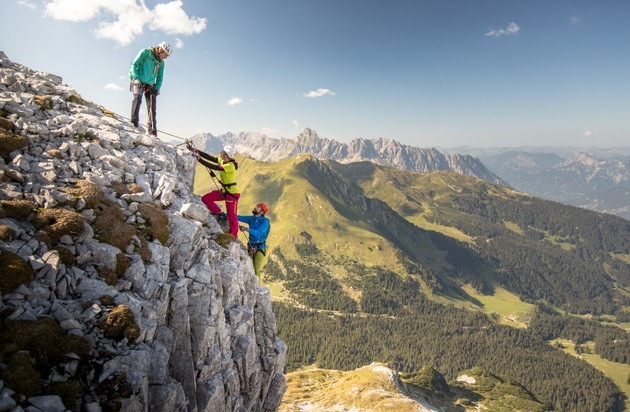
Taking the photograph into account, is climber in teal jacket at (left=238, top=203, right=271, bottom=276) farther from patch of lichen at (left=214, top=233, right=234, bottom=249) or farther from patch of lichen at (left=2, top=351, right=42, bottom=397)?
patch of lichen at (left=2, top=351, right=42, bottom=397)

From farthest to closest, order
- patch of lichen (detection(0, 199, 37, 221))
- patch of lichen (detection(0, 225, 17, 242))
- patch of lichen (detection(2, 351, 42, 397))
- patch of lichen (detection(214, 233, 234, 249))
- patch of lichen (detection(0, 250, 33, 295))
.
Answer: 1. patch of lichen (detection(214, 233, 234, 249))
2. patch of lichen (detection(0, 199, 37, 221))
3. patch of lichen (detection(0, 225, 17, 242))
4. patch of lichen (detection(0, 250, 33, 295))
5. patch of lichen (detection(2, 351, 42, 397))

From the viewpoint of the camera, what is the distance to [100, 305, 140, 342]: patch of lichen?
13125 millimetres

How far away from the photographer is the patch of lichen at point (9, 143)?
18.2 metres

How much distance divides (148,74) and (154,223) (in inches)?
579

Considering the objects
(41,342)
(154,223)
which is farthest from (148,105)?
(41,342)

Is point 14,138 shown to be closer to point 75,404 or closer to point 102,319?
point 102,319

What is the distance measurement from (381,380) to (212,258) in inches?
5269

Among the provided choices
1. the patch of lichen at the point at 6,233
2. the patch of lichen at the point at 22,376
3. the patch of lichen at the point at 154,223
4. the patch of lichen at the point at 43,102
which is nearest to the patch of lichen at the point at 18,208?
the patch of lichen at the point at 6,233

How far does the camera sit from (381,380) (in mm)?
133750

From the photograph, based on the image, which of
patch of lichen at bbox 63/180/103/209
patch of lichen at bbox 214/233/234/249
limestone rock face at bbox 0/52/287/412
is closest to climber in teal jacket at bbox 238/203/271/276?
limestone rock face at bbox 0/52/287/412

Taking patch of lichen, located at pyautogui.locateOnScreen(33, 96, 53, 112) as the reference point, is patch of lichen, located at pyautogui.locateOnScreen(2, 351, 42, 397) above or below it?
below

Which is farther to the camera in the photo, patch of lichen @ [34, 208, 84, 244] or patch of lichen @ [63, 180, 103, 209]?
patch of lichen @ [63, 180, 103, 209]

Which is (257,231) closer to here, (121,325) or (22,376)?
(121,325)

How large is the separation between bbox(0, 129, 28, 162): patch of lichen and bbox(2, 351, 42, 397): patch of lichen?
12.8 meters
